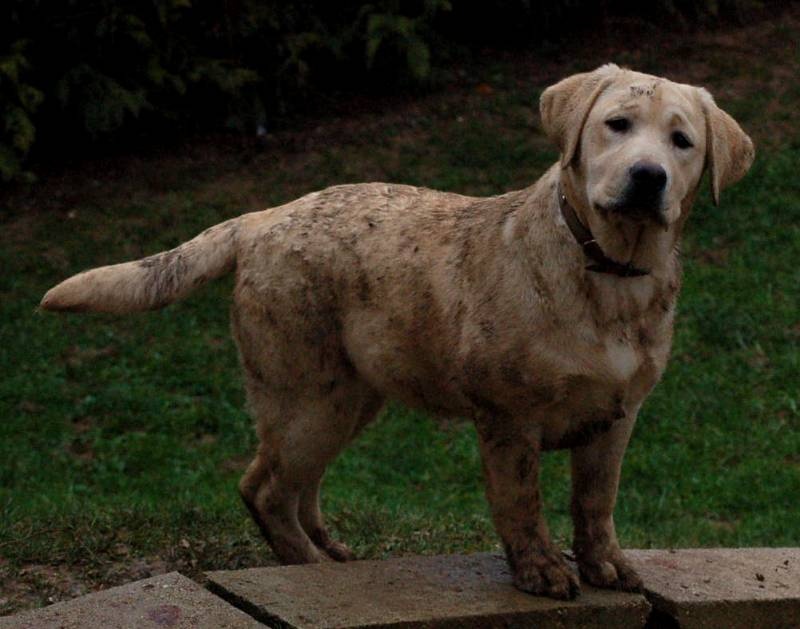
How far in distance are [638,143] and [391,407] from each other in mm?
4664

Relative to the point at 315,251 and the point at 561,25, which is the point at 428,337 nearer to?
the point at 315,251

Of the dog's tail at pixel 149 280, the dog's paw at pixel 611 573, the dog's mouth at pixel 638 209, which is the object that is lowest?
the dog's paw at pixel 611 573

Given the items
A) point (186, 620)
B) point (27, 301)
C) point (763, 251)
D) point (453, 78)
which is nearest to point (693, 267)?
point (763, 251)

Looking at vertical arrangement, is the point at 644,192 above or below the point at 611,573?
above

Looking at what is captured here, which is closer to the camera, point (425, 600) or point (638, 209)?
point (638, 209)

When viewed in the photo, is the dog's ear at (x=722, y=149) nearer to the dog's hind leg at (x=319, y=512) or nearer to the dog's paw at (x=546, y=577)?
the dog's paw at (x=546, y=577)

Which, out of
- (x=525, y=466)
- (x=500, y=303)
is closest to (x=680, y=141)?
(x=500, y=303)

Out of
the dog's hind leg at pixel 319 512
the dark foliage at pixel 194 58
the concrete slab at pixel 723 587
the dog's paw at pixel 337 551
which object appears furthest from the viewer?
the dark foliage at pixel 194 58

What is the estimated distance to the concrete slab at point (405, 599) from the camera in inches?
182

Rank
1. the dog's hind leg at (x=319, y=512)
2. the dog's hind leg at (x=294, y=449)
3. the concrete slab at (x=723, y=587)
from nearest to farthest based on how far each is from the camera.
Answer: the concrete slab at (x=723, y=587), the dog's hind leg at (x=294, y=449), the dog's hind leg at (x=319, y=512)

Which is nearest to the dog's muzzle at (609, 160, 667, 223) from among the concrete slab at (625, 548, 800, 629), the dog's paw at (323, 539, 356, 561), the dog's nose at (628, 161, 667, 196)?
the dog's nose at (628, 161, 667, 196)

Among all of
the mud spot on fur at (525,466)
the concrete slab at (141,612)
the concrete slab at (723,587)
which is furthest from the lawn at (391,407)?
the mud spot on fur at (525,466)

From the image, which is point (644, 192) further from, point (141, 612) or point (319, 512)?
point (319, 512)

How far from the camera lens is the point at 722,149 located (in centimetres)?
466
